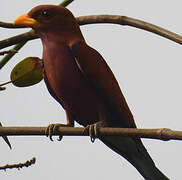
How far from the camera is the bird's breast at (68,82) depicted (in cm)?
98

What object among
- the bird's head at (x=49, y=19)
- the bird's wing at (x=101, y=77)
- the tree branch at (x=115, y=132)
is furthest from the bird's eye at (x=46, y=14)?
the tree branch at (x=115, y=132)

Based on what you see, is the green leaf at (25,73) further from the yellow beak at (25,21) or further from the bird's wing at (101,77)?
the bird's wing at (101,77)

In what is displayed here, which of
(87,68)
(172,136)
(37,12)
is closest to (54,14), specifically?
(37,12)

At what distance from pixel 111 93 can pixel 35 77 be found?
0.29 meters

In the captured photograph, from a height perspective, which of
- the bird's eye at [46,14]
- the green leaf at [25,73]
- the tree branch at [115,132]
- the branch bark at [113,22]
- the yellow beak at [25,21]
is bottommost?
the tree branch at [115,132]

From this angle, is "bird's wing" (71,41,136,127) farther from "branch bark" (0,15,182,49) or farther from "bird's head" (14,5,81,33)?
"branch bark" (0,15,182,49)

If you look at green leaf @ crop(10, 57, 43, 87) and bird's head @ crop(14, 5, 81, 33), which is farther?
bird's head @ crop(14, 5, 81, 33)

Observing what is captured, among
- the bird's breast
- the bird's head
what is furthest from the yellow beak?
the bird's breast

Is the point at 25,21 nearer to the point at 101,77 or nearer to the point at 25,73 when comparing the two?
the point at 25,73

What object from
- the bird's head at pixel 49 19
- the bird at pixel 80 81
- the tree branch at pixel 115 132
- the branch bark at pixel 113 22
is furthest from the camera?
the bird at pixel 80 81

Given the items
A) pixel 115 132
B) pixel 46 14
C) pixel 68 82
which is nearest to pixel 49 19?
pixel 46 14

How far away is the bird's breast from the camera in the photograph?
0.98 m

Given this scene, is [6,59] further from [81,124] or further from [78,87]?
[81,124]

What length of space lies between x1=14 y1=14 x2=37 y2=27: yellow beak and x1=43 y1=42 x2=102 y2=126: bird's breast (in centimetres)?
12
